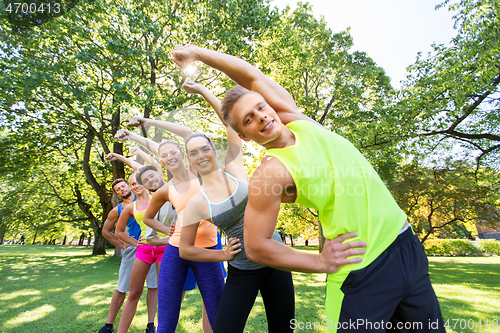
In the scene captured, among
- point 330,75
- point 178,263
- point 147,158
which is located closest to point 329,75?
point 330,75

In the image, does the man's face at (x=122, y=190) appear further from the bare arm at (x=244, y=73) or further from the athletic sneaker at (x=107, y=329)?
the bare arm at (x=244, y=73)

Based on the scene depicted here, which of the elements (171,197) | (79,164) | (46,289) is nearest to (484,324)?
(171,197)

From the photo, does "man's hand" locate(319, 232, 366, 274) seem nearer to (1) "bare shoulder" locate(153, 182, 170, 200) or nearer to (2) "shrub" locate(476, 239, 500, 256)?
(1) "bare shoulder" locate(153, 182, 170, 200)

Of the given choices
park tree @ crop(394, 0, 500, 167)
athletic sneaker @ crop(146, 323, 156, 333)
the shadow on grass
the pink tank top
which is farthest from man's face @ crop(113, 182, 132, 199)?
park tree @ crop(394, 0, 500, 167)

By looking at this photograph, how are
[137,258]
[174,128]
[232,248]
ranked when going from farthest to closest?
[137,258]
[174,128]
[232,248]

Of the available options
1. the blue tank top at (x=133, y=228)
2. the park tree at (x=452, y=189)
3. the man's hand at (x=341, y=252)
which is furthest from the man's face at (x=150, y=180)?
the park tree at (x=452, y=189)

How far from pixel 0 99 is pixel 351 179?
47.5 ft

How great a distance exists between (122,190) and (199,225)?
244 centimetres

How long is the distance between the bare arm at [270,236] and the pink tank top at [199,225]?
1.66 m

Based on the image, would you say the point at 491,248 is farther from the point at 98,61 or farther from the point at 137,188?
the point at 98,61

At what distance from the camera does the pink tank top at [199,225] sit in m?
2.84

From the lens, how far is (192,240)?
2.40m

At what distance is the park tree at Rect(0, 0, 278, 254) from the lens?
9844 millimetres

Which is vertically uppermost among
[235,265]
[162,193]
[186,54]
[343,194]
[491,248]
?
[186,54]
